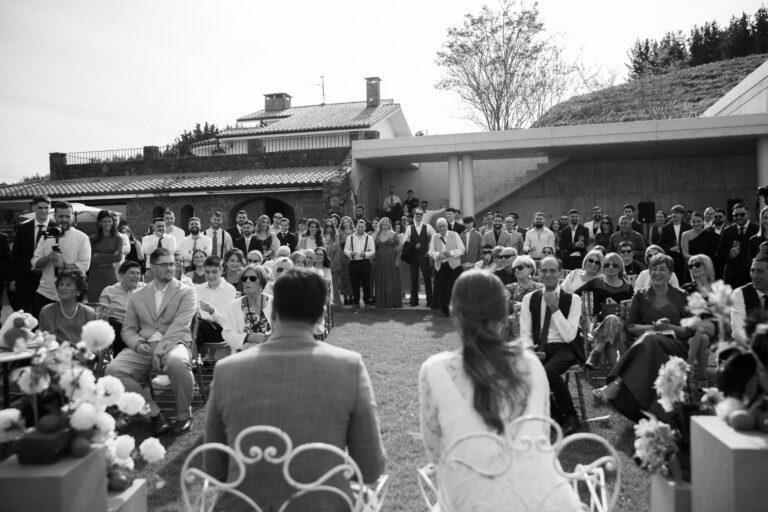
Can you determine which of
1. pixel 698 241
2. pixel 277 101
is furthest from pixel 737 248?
pixel 277 101

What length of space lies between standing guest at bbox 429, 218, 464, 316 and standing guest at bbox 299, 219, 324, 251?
2.25 meters

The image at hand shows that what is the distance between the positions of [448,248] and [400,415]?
6763 mm

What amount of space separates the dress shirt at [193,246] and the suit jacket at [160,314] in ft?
16.3

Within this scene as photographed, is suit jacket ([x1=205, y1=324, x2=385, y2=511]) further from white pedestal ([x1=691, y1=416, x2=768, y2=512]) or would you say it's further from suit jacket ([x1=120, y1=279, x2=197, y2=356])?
suit jacket ([x1=120, y1=279, x2=197, y2=356])

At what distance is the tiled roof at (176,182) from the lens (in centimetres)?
2088

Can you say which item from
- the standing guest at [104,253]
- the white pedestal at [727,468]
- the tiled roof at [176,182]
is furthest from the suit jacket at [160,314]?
the tiled roof at [176,182]

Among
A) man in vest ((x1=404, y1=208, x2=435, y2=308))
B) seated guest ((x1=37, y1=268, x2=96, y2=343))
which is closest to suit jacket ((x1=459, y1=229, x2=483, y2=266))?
man in vest ((x1=404, y1=208, x2=435, y2=308))

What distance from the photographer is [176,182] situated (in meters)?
22.6

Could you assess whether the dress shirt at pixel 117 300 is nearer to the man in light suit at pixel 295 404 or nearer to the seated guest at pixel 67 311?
the seated guest at pixel 67 311

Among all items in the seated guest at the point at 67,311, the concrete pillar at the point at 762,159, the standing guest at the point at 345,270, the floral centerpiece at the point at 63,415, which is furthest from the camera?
the concrete pillar at the point at 762,159

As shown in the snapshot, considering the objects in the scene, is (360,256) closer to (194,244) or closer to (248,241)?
(248,241)

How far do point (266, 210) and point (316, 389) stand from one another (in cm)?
2078

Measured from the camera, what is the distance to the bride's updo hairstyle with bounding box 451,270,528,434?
2.39 metres

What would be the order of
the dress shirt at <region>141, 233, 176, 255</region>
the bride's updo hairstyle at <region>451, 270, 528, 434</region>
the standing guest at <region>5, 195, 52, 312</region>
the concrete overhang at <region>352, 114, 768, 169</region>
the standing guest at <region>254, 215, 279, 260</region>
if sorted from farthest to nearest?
the concrete overhang at <region>352, 114, 768, 169</region>, the standing guest at <region>254, 215, 279, 260</region>, the dress shirt at <region>141, 233, 176, 255</region>, the standing guest at <region>5, 195, 52, 312</region>, the bride's updo hairstyle at <region>451, 270, 528, 434</region>
